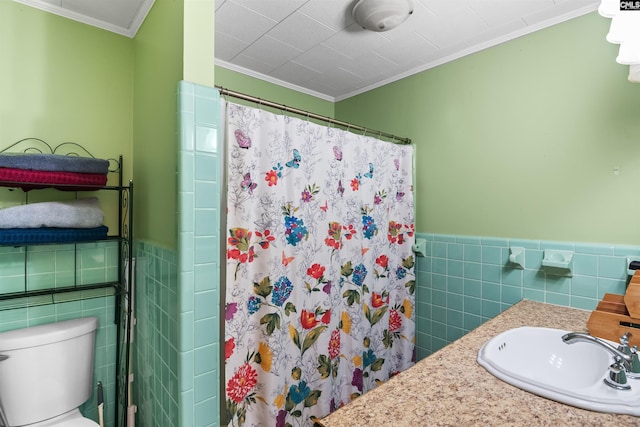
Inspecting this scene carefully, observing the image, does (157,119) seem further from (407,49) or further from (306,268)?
(407,49)

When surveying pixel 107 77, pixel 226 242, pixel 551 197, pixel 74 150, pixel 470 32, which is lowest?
pixel 226 242

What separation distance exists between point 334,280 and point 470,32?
1524mm

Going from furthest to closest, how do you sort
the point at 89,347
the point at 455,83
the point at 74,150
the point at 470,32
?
the point at 455,83 → the point at 470,32 → the point at 74,150 → the point at 89,347

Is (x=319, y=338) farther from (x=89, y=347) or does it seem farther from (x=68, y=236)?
(x=68, y=236)

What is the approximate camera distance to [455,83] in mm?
1892

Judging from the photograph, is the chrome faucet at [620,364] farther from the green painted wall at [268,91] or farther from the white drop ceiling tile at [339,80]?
the green painted wall at [268,91]

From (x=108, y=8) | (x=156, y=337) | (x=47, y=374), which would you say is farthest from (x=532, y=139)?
(x=47, y=374)

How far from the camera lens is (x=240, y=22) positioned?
1601 mm

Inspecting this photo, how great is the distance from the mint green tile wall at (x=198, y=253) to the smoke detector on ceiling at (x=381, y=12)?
2.66 ft

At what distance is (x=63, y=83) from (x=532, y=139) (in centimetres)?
237

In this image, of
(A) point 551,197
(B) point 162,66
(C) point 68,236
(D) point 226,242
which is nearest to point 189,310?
(D) point 226,242

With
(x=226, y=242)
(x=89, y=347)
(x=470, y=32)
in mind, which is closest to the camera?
(x=226, y=242)

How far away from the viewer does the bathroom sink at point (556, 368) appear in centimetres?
73

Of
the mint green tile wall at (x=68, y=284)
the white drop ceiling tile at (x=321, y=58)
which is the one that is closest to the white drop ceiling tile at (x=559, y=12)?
the white drop ceiling tile at (x=321, y=58)
